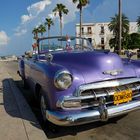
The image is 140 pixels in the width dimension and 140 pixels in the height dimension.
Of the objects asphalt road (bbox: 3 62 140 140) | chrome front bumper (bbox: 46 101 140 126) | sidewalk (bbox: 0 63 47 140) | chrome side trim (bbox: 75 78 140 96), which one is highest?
chrome side trim (bbox: 75 78 140 96)

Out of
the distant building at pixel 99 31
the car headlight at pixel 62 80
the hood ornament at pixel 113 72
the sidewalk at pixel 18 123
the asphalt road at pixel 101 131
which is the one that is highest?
the distant building at pixel 99 31

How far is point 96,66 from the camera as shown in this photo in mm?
4766

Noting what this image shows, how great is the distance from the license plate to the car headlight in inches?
30.5

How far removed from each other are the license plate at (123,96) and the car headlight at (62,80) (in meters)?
0.78

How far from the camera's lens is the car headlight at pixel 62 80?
4.46 meters

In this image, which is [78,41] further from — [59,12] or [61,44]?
[59,12]

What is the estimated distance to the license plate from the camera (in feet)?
15.1

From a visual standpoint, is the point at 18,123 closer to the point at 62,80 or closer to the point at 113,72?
the point at 62,80

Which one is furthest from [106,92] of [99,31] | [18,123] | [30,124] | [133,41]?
[99,31]

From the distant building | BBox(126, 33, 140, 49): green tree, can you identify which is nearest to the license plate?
BBox(126, 33, 140, 49): green tree

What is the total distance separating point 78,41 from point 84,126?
2.58 meters

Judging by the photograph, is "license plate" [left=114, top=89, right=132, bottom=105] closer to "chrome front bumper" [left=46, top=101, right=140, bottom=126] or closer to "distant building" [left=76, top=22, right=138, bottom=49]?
"chrome front bumper" [left=46, top=101, right=140, bottom=126]

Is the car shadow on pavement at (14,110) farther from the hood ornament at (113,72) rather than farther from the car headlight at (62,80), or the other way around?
the hood ornament at (113,72)

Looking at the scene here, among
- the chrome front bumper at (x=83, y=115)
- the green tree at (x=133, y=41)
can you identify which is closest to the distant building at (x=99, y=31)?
the green tree at (x=133, y=41)
